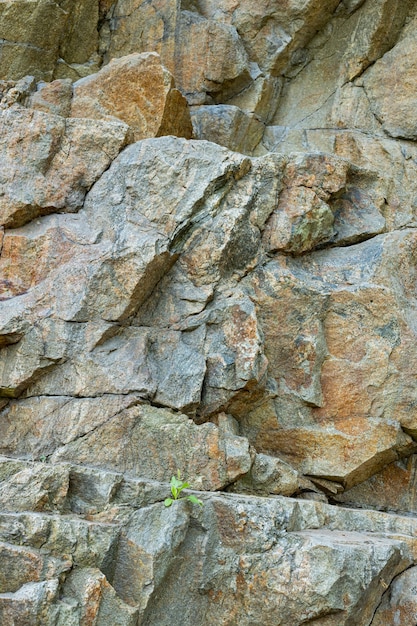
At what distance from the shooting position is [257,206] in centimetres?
858

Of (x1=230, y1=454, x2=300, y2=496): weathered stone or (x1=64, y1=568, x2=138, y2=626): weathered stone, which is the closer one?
(x1=64, y1=568, x2=138, y2=626): weathered stone

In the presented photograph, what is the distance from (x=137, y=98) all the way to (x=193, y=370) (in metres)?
4.27

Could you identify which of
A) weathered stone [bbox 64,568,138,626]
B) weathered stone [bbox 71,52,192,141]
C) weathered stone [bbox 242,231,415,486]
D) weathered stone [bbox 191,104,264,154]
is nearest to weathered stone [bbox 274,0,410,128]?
weathered stone [bbox 191,104,264,154]

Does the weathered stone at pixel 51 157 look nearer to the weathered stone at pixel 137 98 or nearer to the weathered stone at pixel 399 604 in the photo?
the weathered stone at pixel 137 98

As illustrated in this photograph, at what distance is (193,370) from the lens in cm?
773

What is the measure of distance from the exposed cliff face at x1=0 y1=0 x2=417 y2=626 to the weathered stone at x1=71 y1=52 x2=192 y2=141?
31 mm

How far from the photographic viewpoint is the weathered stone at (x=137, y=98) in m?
9.85

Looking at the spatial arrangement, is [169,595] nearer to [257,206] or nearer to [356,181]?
[257,206]

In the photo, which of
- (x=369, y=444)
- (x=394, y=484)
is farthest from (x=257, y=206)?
(x=394, y=484)

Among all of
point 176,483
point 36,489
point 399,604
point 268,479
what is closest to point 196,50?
point 268,479

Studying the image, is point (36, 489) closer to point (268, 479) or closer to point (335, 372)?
point (268, 479)

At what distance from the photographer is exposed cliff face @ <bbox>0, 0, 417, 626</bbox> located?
6344mm

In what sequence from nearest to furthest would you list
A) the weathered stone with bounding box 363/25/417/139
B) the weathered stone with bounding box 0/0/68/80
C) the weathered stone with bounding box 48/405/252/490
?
the weathered stone with bounding box 48/405/252/490 → the weathered stone with bounding box 363/25/417/139 → the weathered stone with bounding box 0/0/68/80

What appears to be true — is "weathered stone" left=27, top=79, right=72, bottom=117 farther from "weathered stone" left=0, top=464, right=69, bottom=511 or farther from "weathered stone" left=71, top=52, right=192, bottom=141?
"weathered stone" left=0, top=464, right=69, bottom=511
